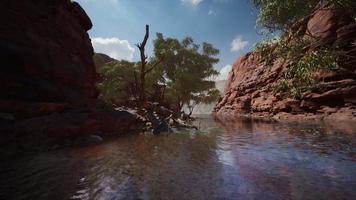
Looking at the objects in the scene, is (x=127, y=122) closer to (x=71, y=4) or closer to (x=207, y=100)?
(x=71, y=4)

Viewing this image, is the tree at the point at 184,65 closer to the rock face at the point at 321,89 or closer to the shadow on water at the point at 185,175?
the rock face at the point at 321,89

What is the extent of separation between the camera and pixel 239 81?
7056cm

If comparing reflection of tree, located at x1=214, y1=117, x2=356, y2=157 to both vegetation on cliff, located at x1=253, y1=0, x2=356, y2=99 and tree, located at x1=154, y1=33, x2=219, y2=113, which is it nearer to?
vegetation on cliff, located at x1=253, y1=0, x2=356, y2=99

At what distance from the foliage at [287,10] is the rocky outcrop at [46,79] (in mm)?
14745

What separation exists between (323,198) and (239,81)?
222 feet

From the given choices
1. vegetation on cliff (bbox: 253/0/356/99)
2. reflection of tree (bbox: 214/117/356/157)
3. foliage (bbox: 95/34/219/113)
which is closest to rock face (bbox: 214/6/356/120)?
vegetation on cliff (bbox: 253/0/356/99)

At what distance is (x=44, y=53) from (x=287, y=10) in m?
18.8

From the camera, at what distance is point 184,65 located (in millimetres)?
51781

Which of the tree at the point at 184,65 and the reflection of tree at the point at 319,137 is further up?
the tree at the point at 184,65

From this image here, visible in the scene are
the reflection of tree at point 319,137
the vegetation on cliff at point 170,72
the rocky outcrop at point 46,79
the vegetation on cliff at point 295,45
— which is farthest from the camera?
the vegetation on cliff at point 170,72

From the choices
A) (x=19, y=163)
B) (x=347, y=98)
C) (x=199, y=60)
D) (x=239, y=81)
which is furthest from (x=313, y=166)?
(x=239, y=81)

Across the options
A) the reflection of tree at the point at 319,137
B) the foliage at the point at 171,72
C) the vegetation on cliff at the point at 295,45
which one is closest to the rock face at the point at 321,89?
the vegetation on cliff at the point at 295,45

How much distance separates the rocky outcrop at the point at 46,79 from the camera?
44.6 ft

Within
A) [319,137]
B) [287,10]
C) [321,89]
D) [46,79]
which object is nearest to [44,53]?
[46,79]
